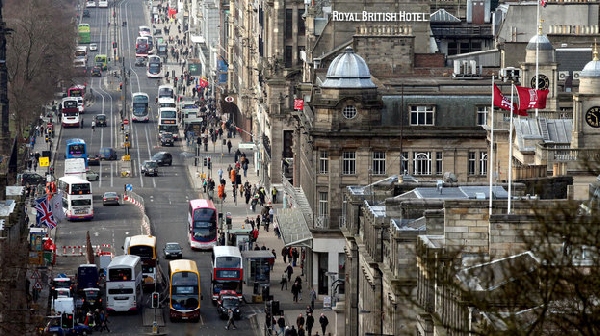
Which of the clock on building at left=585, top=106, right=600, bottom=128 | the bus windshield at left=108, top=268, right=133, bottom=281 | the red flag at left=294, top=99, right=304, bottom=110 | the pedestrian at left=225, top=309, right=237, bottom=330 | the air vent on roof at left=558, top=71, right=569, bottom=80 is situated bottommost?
the pedestrian at left=225, top=309, right=237, bottom=330

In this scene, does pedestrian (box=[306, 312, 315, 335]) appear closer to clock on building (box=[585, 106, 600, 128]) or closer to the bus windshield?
the bus windshield

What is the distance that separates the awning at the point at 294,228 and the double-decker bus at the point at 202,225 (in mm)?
5206

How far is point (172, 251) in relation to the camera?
140875 mm

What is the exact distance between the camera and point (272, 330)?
115 metres

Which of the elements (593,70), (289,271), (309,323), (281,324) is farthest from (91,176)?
(593,70)

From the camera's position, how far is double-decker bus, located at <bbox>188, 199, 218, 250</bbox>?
468 ft

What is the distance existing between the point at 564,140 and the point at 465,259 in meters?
48.2

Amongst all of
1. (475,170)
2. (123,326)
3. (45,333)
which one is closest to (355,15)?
(475,170)

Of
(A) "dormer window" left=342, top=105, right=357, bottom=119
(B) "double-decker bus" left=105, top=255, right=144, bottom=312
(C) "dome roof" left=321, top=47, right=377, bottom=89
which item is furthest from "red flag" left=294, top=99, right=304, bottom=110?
(B) "double-decker bus" left=105, top=255, right=144, bottom=312

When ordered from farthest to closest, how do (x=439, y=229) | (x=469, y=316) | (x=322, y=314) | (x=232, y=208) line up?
(x=232, y=208), (x=322, y=314), (x=439, y=229), (x=469, y=316)

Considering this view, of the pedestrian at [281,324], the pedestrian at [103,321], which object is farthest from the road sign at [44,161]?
the pedestrian at [281,324]

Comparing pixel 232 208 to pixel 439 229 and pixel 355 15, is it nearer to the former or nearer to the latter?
pixel 355 15

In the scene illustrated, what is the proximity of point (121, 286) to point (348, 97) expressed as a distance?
55.0ft

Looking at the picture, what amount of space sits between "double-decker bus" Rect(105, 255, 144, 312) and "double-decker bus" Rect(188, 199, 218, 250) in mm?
19652
